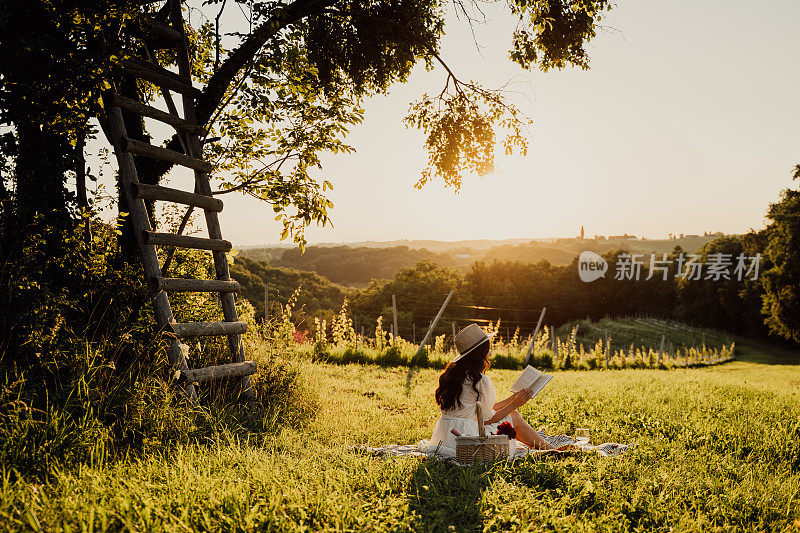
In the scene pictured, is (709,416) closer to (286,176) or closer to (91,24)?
(286,176)

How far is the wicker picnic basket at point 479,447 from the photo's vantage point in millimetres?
4008

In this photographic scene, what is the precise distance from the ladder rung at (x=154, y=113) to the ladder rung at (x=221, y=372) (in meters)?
2.83

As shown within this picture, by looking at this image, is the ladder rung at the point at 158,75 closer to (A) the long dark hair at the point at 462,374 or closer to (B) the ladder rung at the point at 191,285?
(B) the ladder rung at the point at 191,285

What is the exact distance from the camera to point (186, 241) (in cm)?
527

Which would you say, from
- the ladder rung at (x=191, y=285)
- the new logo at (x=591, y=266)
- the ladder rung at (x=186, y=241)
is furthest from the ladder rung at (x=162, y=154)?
the new logo at (x=591, y=266)

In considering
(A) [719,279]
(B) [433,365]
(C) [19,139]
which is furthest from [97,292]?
(A) [719,279]

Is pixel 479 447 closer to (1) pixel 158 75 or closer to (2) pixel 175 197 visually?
(2) pixel 175 197

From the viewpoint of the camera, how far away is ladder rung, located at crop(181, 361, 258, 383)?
4680 mm

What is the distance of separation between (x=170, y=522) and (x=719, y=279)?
213 ft

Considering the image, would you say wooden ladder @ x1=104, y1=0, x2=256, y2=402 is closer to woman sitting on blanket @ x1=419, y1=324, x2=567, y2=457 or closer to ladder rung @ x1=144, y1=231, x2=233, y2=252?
ladder rung @ x1=144, y1=231, x2=233, y2=252

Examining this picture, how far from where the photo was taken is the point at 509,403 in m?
4.70

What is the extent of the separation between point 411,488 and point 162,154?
14.3 feet

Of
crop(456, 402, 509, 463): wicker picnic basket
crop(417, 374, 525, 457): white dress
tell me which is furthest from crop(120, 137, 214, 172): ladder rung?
crop(456, 402, 509, 463): wicker picnic basket

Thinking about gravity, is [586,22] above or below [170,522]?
above
